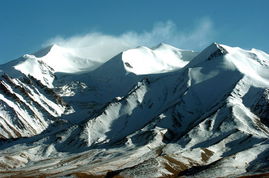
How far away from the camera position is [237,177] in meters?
198

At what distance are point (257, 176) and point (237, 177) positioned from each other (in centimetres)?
1304

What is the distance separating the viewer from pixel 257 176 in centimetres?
18562

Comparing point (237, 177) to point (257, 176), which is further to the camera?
point (237, 177)
